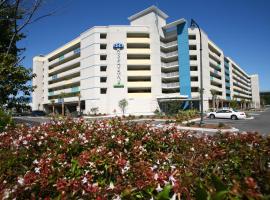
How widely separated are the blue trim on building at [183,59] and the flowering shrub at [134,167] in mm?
50102

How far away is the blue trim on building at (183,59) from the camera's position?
55.6 metres

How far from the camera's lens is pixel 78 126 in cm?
733

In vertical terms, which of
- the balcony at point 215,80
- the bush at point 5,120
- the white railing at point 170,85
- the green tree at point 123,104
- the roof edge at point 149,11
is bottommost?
the bush at point 5,120

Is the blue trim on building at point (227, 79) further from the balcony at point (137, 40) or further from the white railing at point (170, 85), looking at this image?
the balcony at point (137, 40)

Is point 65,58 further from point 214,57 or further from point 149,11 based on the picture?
point 214,57

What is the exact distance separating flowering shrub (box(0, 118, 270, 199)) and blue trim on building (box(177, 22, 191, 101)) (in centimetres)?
5010

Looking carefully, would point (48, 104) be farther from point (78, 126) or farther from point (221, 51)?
point (78, 126)

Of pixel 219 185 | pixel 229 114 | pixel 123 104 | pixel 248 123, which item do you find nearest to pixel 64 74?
pixel 123 104

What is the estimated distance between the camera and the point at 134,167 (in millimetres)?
3842

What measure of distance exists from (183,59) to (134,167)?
179 ft

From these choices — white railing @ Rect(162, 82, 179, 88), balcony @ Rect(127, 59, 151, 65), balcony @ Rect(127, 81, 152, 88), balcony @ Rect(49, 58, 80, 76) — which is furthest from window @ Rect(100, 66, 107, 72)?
white railing @ Rect(162, 82, 179, 88)

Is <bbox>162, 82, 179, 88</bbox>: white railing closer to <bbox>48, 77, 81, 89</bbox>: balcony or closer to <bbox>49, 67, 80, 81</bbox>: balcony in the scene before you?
<bbox>48, 77, 81, 89</bbox>: balcony

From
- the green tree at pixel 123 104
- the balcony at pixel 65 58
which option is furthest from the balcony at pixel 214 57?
the balcony at pixel 65 58

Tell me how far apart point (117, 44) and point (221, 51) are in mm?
39912
